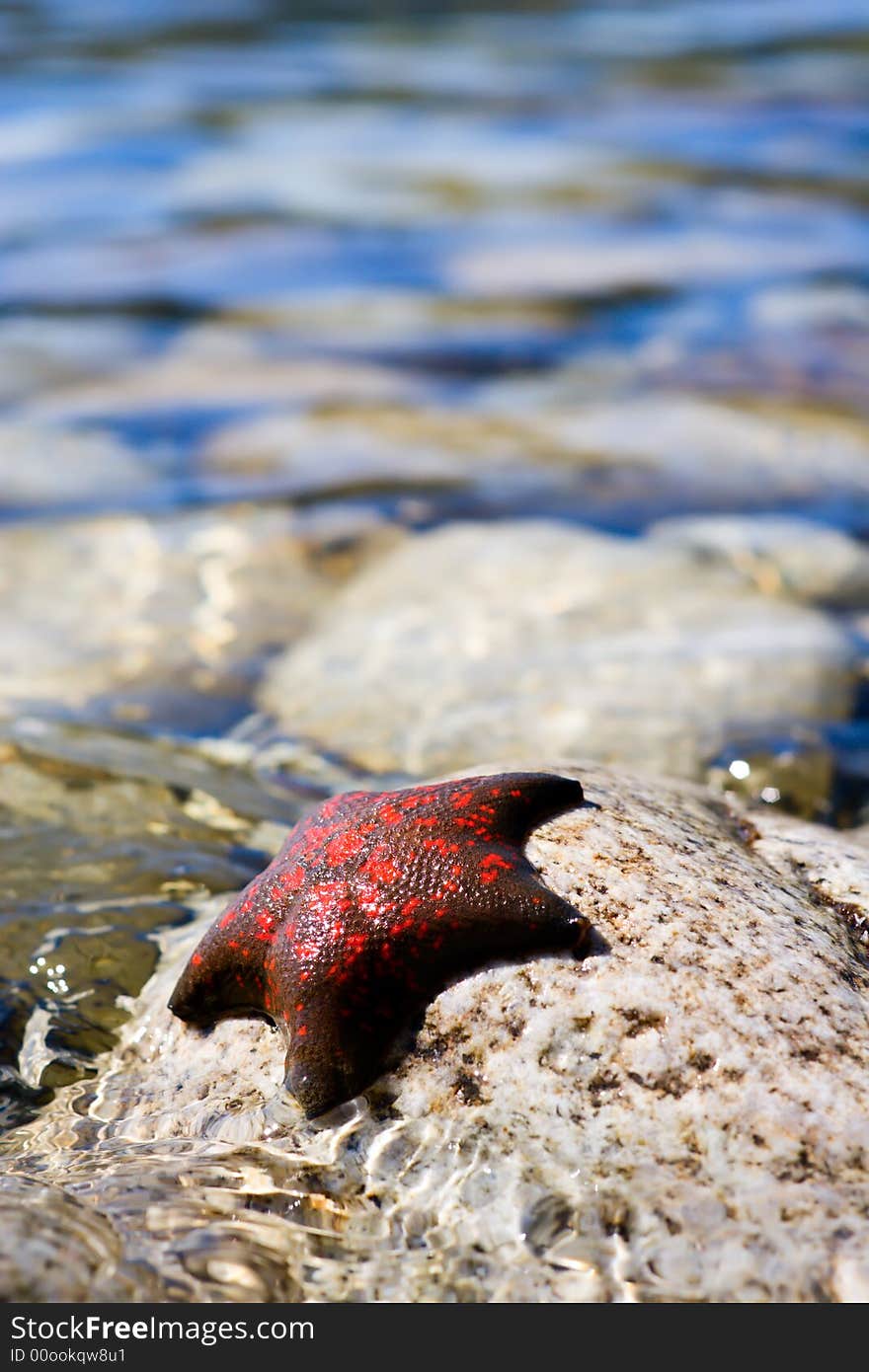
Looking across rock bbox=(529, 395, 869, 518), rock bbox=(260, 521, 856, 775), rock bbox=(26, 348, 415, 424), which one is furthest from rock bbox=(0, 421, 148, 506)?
rock bbox=(529, 395, 869, 518)

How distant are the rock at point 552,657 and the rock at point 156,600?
0.29 m

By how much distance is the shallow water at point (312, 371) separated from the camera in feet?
15.7

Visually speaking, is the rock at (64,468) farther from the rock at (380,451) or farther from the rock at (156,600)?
the rock at (380,451)

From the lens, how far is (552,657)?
19.2ft

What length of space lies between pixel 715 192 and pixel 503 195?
87.4 inches

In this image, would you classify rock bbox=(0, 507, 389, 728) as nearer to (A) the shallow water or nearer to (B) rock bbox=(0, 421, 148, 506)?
(A) the shallow water

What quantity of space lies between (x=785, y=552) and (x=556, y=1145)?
185 inches

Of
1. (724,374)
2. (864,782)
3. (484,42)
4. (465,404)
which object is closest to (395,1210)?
(864,782)

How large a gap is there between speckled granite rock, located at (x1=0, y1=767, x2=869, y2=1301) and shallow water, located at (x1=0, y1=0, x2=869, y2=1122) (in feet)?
2.05

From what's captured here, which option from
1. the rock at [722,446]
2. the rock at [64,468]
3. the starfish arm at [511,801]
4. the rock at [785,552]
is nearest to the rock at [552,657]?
the rock at [785,552]

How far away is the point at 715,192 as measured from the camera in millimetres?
13289

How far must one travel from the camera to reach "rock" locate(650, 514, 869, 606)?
6.55m
